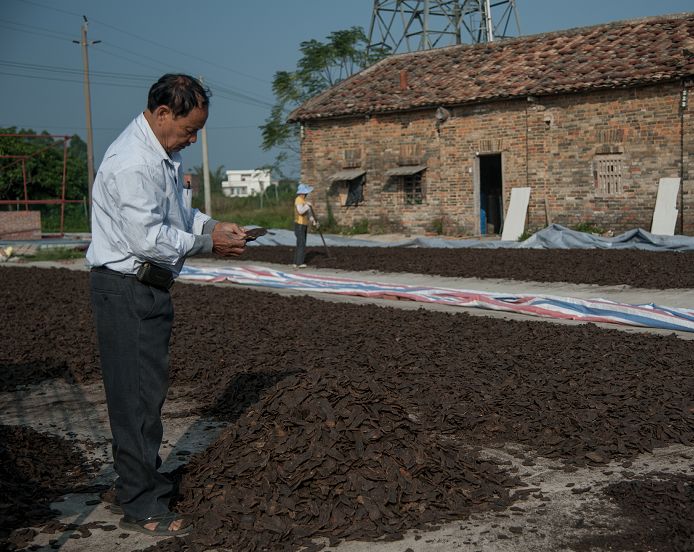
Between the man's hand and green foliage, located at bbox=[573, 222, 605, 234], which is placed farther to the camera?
green foliage, located at bbox=[573, 222, 605, 234]

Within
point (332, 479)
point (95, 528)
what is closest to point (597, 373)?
point (332, 479)

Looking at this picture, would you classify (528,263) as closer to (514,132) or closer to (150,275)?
(514,132)

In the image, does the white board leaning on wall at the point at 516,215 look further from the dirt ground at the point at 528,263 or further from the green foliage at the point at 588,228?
the dirt ground at the point at 528,263

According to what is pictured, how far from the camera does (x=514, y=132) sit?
87.8ft

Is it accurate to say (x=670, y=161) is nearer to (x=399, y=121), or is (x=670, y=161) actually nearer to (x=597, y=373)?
(x=399, y=121)

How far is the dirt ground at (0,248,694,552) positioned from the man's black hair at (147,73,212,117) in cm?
180

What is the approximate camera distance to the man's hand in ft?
14.6

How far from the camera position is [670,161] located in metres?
23.4

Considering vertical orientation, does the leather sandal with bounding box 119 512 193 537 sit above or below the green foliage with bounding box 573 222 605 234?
below

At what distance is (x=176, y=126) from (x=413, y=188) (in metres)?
25.7

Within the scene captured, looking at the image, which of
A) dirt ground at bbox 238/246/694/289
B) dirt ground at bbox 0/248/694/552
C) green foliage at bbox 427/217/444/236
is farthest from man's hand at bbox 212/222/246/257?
green foliage at bbox 427/217/444/236

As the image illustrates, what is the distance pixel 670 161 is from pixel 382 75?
13315 mm

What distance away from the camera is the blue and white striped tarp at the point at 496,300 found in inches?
399

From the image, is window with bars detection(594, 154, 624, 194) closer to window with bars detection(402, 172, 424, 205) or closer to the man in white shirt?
window with bars detection(402, 172, 424, 205)
